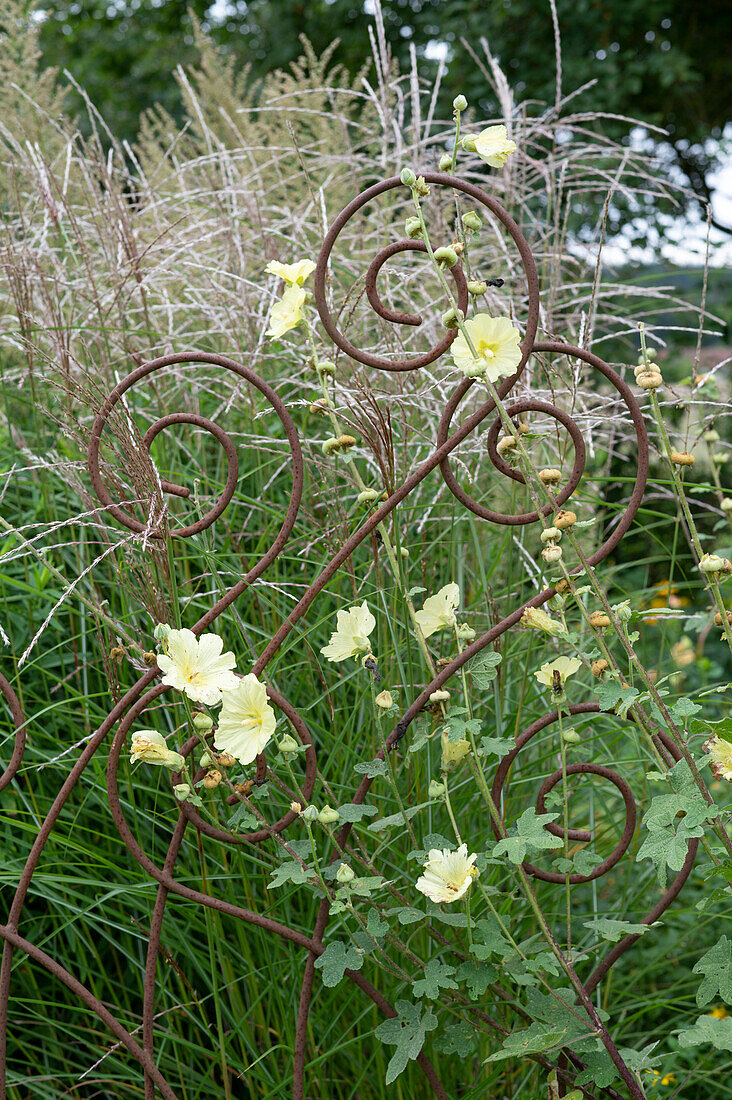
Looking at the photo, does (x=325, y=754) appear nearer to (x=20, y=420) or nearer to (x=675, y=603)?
(x=20, y=420)

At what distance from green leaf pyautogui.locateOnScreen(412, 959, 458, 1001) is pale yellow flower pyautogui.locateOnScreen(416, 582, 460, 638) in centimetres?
30

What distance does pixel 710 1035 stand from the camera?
73cm

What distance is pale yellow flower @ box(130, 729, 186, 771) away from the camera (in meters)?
0.79

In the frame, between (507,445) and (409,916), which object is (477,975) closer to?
(409,916)

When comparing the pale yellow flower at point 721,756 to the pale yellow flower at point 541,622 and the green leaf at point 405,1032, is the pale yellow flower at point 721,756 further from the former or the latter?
the green leaf at point 405,1032

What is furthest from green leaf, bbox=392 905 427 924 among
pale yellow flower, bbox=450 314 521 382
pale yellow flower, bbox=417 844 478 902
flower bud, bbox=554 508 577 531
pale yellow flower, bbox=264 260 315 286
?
pale yellow flower, bbox=264 260 315 286

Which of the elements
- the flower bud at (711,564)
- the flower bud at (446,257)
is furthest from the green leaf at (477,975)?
the flower bud at (446,257)

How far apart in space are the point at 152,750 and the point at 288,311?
1.43ft

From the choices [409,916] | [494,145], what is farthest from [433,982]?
[494,145]

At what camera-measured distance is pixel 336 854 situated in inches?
35.5

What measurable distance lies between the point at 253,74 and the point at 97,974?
6.89 m

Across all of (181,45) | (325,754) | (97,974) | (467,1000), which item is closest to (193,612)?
(325,754)

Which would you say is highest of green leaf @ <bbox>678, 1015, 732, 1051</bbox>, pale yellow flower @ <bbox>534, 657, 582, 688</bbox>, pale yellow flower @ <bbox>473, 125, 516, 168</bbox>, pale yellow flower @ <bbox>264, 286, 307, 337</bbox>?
pale yellow flower @ <bbox>473, 125, 516, 168</bbox>

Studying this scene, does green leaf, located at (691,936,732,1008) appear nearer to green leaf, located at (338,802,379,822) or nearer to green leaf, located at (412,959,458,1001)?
green leaf, located at (412,959,458,1001)
